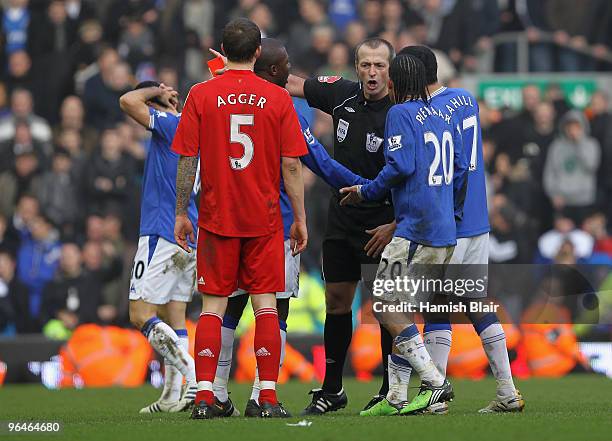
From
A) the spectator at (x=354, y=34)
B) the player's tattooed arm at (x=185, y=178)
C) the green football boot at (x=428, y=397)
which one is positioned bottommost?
the green football boot at (x=428, y=397)

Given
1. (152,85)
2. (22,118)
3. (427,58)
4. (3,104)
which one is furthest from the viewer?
(3,104)

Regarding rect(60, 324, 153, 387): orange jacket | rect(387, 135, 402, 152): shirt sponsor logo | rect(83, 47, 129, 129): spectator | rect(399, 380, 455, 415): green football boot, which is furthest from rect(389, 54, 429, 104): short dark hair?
rect(83, 47, 129, 129): spectator

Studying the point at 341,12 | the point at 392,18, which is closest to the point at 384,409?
the point at 392,18

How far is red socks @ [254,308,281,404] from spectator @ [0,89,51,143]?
9836 millimetres

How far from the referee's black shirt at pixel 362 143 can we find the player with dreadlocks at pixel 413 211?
0.67m

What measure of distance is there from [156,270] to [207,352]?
1.97 metres

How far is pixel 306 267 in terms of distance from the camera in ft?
51.5

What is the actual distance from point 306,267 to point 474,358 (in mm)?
2497

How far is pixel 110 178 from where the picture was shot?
1661 centimetres

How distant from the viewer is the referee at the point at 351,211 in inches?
369

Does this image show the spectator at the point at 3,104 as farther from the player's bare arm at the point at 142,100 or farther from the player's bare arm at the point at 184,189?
the player's bare arm at the point at 184,189

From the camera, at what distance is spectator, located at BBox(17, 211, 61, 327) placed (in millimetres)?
15703

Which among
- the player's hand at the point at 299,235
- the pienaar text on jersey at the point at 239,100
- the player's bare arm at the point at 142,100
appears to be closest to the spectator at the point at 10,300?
the player's bare arm at the point at 142,100

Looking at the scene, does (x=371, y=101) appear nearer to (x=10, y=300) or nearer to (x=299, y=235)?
(x=299, y=235)
